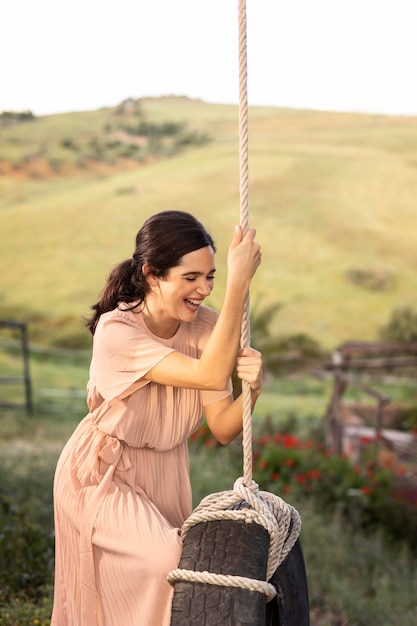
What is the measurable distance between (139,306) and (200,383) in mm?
334

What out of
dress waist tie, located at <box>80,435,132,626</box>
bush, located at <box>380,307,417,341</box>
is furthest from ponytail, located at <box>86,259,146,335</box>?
bush, located at <box>380,307,417,341</box>

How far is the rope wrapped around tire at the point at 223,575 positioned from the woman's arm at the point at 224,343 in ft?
1.09

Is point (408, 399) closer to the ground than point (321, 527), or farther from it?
closer to the ground

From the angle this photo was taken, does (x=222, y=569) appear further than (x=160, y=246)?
No

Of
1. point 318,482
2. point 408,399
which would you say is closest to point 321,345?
point 408,399

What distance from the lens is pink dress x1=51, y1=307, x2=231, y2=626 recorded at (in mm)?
2121

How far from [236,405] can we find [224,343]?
0.30 metres

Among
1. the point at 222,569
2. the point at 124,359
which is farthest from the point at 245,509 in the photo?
the point at 124,359

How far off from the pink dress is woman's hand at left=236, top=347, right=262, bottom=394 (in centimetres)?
18

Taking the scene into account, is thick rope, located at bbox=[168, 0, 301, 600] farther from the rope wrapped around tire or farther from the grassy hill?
the grassy hill

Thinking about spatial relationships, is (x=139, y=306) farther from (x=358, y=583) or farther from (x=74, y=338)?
(x=74, y=338)

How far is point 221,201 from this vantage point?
13.2 m

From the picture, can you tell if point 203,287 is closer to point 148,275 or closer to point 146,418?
point 148,275

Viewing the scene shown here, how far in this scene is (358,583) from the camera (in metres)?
5.08
